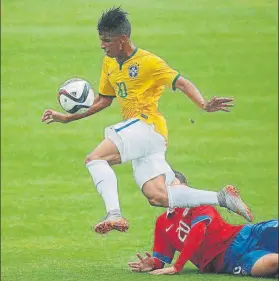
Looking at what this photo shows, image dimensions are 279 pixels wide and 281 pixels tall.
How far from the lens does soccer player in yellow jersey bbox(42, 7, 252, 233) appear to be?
924 cm

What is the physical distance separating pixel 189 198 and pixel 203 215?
5.9 inches

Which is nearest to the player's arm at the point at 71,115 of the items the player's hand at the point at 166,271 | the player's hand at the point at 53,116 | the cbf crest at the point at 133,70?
the player's hand at the point at 53,116

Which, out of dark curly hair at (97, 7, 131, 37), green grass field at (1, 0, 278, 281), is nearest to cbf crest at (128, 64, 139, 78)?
dark curly hair at (97, 7, 131, 37)

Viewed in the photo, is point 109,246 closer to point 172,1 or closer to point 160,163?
point 160,163

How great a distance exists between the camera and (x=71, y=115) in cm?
976

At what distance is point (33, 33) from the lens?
18891 millimetres

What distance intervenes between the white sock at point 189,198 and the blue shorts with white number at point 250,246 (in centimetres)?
31

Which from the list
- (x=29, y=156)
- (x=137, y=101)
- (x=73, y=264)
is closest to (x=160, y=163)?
(x=137, y=101)

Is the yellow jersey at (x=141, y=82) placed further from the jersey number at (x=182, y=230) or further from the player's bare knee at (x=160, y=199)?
the jersey number at (x=182, y=230)

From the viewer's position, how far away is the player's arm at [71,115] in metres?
9.64

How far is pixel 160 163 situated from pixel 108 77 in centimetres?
75

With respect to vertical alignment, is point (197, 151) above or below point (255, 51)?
below

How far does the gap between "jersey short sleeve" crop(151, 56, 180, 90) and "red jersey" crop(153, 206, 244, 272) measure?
89cm

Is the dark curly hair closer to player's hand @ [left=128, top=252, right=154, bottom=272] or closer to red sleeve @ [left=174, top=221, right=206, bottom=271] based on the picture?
red sleeve @ [left=174, top=221, right=206, bottom=271]
